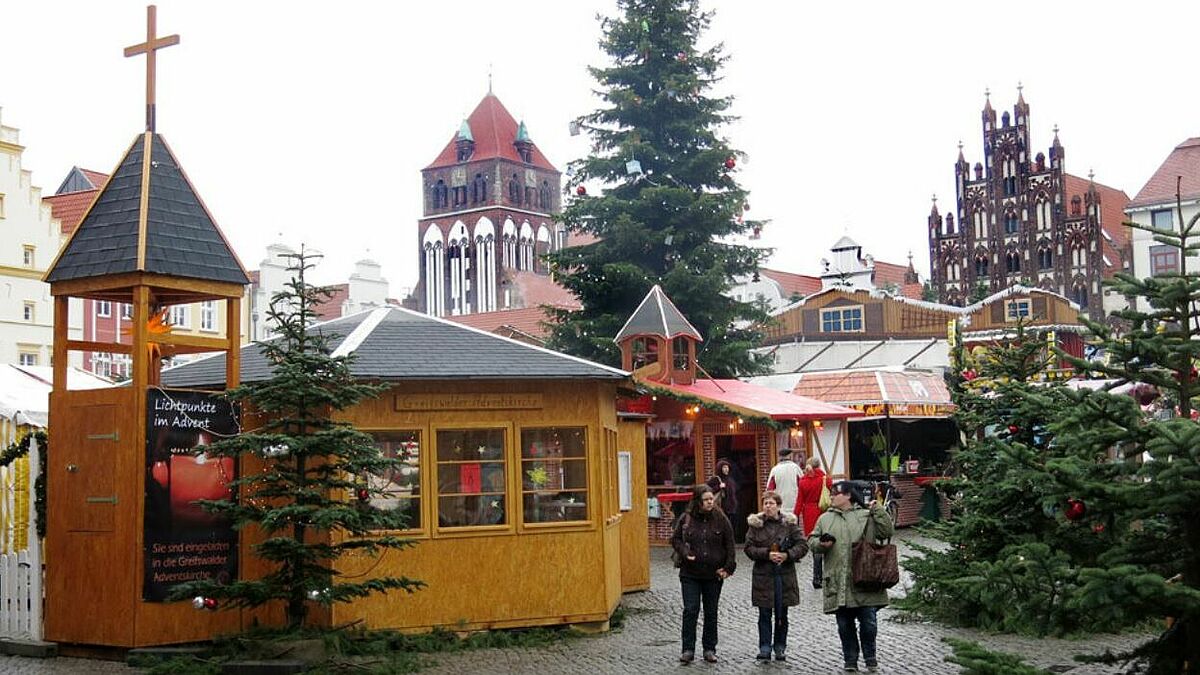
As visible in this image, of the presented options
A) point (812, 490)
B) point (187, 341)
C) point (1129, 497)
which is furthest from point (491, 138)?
point (1129, 497)

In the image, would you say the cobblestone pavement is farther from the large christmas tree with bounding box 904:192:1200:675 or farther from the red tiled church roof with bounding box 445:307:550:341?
the red tiled church roof with bounding box 445:307:550:341

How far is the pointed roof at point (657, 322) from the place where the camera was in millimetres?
26969

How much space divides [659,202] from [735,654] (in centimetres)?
2305

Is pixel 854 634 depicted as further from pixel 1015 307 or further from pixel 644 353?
pixel 1015 307

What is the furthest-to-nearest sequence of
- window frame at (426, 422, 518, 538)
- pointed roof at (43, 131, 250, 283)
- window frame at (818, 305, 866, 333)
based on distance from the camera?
window frame at (818, 305, 866, 333) < window frame at (426, 422, 518, 538) < pointed roof at (43, 131, 250, 283)

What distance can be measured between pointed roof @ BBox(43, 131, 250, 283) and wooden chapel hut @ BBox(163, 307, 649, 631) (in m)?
1.06

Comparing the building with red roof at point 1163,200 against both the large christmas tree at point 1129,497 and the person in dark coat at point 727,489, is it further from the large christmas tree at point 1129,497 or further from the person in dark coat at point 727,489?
the large christmas tree at point 1129,497

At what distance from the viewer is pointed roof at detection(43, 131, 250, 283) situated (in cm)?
1306

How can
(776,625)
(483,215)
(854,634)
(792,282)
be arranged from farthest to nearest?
(483,215), (792,282), (776,625), (854,634)

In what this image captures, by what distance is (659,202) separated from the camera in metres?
35.0

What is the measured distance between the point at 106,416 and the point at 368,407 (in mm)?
2390

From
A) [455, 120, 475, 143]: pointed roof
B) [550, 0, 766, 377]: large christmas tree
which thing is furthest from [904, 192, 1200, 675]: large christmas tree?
[455, 120, 475, 143]: pointed roof

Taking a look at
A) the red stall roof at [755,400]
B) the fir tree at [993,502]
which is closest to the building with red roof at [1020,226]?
the red stall roof at [755,400]

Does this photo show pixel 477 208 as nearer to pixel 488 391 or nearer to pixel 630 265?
pixel 630 265
